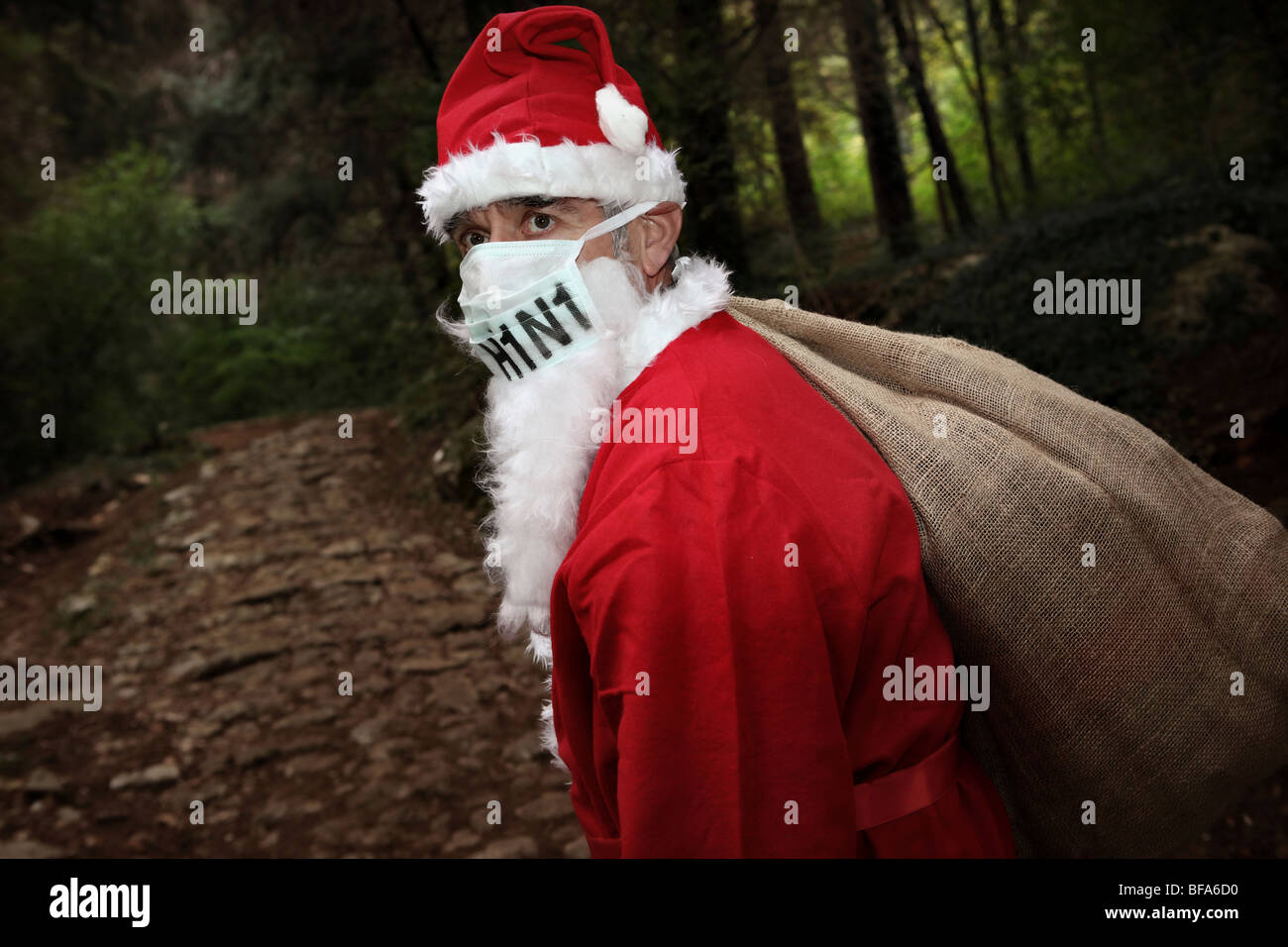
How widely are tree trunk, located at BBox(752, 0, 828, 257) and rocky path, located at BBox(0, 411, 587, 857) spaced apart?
4286 millimetres

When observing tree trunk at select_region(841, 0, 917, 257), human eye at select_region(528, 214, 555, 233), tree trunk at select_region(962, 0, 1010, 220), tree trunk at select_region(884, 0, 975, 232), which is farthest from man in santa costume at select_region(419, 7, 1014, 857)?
tree trunk at select_region(962, 0, 1010, 220)

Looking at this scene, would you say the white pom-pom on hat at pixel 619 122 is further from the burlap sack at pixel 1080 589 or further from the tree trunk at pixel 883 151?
the tree trunk at pixel 883 151

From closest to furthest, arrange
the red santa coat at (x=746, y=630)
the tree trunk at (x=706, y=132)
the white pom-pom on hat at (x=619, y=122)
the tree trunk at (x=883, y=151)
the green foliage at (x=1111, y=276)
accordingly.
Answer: the red santa coat at (x=746, y=630)
the white pom-pom on hat at (x=619, y=122)
the green foliage at (x=1111, y=276)
the tree trunk at (x=706, y=132)
the tree trunk at (x=883, y=151)

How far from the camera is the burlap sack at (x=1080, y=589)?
149 cm

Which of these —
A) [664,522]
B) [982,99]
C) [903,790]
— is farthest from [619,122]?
[982,99]

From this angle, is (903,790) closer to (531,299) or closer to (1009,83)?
(531,299)

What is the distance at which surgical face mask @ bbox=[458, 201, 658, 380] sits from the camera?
1752 millimetres

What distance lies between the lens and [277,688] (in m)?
5.30

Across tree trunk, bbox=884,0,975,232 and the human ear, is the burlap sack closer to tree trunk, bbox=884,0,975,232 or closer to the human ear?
the human ear

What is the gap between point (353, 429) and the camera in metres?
10.7

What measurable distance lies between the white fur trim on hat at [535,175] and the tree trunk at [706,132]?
4305mm

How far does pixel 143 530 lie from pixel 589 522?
788 centimetres

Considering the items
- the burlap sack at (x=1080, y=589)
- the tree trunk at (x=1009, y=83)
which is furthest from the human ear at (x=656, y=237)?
the tree trunk at (x=1009, y=83)

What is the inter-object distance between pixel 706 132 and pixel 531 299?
513cm
